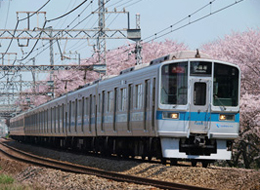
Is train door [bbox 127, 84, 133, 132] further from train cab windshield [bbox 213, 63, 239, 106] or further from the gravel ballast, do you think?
train cab windshield [bbox 213, 63, 239, 106]

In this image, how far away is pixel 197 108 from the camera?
14.7 metres

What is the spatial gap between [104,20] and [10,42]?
6047 millimetres

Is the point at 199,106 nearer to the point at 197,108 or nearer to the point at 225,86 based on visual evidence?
the point at 197,108

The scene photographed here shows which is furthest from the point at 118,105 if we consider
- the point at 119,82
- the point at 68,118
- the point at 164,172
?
the point at 68,118

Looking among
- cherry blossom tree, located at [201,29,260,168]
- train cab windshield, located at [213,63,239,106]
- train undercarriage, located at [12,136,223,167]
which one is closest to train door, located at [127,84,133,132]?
train undercarriage, located at [12,136,223,167]

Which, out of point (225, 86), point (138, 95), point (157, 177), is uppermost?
point (225, 86)

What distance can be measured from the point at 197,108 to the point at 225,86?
95cm

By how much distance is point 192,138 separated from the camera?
14.8m

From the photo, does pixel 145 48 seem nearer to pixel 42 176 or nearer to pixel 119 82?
pixel 119 82

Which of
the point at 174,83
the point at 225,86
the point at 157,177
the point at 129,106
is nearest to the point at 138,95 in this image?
the point at 129,106

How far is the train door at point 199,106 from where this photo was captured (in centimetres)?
1469

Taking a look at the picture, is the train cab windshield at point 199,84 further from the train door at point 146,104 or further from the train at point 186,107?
the train door at point 146,104

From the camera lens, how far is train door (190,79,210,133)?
14.7 metres

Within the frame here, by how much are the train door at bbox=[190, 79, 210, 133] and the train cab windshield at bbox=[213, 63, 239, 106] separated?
10.2 inches
